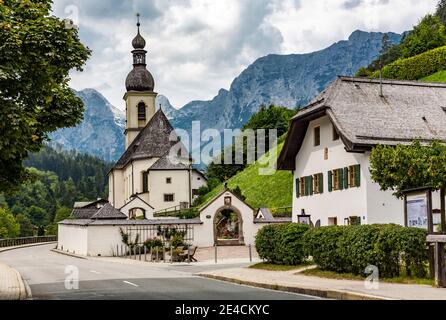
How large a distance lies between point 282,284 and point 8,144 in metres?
8.67

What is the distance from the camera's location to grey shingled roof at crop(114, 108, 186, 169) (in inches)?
3381

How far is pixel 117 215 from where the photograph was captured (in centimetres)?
5519

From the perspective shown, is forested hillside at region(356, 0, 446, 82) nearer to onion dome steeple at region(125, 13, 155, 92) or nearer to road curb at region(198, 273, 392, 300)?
onion dome steeple at region(125, 13, 155, 92)

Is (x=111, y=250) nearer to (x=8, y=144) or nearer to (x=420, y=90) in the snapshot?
(x=420, y=90)

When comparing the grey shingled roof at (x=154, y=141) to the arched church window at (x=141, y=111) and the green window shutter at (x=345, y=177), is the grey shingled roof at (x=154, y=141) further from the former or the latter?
the green window shutter at (x=345, y=177)

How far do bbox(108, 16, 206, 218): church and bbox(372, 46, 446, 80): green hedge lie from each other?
2435cm

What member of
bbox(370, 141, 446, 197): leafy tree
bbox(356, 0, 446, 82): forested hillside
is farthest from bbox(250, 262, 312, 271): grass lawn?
bbox(356, 0, 446, 82): forested hillside

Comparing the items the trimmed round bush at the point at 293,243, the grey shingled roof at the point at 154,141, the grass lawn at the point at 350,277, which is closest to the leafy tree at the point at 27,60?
the grass lawn at the point at 350,277

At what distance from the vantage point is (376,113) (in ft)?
131

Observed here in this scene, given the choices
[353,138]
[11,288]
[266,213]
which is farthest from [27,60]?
[266,213]

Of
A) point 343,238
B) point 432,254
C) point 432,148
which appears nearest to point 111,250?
point 432,148

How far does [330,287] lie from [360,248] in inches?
111

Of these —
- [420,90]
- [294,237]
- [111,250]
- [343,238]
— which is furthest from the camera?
[111,250]

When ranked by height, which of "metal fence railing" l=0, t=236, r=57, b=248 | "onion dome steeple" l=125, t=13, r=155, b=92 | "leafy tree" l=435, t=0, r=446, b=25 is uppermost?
"leafy tree" l=435, t=0, r=446, b=25
